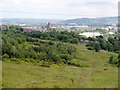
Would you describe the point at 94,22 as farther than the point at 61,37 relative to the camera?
Yes

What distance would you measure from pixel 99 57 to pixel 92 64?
2126mm

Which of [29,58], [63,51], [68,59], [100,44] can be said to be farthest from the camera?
[100,44]

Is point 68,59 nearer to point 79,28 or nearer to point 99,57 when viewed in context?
point 99,57

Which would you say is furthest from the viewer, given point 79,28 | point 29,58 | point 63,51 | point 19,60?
point 79,28

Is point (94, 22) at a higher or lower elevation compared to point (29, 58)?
higher

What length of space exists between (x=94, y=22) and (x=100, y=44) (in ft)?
16.2

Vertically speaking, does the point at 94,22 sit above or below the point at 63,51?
above

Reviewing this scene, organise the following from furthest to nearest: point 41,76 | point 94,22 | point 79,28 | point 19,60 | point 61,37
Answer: point 79,28, point 94,22, point 61,37, point 19,60, point 41,76

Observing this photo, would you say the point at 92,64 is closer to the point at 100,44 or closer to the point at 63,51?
the point at 63,51

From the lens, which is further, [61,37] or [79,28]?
[79,28]

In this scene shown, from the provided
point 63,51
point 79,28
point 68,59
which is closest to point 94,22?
point 79,28

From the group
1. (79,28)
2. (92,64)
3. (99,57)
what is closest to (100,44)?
(99,57)

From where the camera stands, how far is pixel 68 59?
450 inches

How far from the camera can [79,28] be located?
26.9 metres
